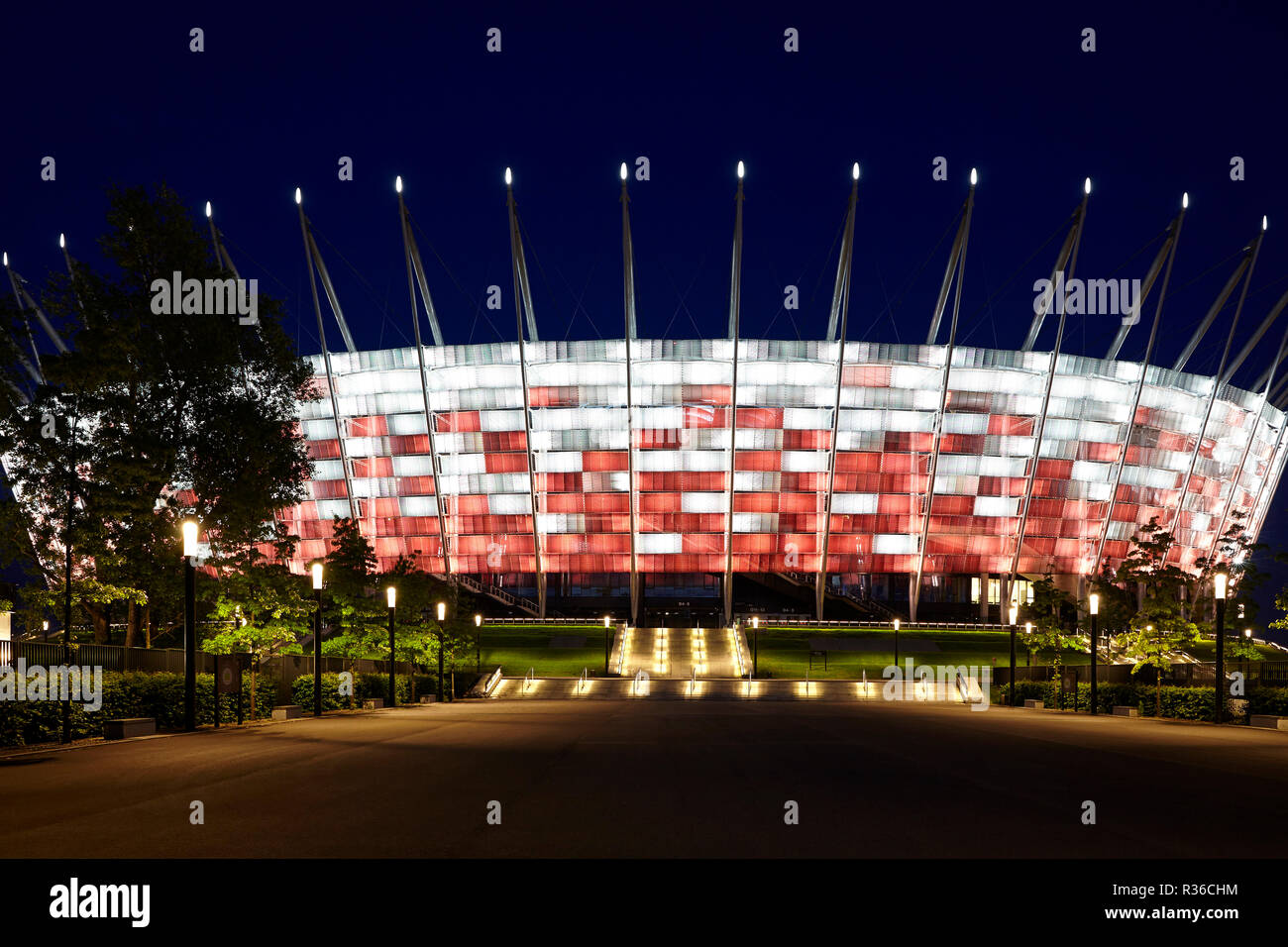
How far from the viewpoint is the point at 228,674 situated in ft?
77.4

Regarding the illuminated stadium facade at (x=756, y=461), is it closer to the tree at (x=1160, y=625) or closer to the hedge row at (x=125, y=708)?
the tree at (x=1160, y=625)

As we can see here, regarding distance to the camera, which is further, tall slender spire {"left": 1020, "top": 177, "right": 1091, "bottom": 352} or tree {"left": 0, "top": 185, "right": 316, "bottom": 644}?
tall slender spire {"left": 1020, "top": 177, "right": 1091, "bottom": 352}

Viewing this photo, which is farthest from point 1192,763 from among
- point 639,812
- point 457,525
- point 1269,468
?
point 1269,468

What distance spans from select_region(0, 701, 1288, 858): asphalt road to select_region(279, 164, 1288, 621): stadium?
73.0 metres

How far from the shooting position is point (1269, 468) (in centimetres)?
11481

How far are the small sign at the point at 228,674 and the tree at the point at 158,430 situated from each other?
6.99 meters

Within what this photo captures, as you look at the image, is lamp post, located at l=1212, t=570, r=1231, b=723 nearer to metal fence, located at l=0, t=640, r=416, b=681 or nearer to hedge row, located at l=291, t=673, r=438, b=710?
metal fence, located at l=0, t=640, r=416, b=681

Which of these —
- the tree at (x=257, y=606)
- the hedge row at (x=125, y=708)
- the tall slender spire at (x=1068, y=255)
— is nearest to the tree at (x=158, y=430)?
the tree at (x=257, y=606)

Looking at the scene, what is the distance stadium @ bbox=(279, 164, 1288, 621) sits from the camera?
309 ft

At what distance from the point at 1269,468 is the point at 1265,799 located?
397 ft

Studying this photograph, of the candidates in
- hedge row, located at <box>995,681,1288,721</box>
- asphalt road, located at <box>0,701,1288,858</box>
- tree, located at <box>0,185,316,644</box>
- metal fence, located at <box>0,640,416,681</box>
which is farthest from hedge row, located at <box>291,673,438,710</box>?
hedge row, located at <box>995,681,1288,721</box>

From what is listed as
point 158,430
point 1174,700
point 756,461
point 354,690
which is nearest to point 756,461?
point 756,461

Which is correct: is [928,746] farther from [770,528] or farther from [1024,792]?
[770,528]

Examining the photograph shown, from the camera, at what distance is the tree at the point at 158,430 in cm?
2941
